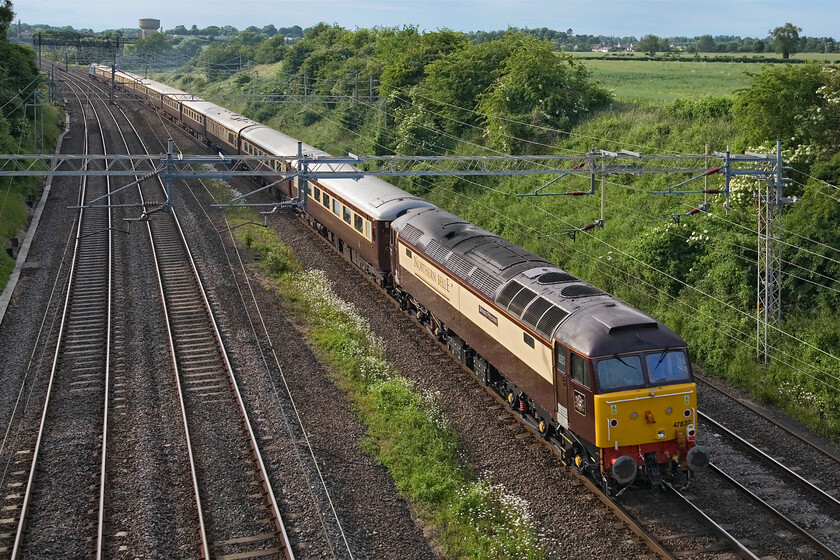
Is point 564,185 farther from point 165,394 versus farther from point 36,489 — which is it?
point 36,489

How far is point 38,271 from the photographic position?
3033 cm

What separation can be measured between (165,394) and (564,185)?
2084cm

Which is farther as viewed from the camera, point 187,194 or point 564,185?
point 187,194

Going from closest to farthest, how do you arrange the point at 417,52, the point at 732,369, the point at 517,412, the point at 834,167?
the point at 517,412
the point at 732,369
the point at 834,167
the point at 417,52

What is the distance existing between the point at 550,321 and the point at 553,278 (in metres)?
1.95

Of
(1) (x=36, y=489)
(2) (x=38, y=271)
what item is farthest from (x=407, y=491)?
(2) (x=38, y=271)

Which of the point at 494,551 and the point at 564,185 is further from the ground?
A: the point at 564,185

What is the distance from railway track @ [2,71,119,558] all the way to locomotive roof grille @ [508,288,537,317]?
8.72 metres

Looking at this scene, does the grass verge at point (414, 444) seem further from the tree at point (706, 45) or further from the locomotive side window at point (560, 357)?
the tree at point (706, 45)

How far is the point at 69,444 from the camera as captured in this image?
1762 centimetres

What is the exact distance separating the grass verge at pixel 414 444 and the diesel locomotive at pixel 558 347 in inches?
67.5

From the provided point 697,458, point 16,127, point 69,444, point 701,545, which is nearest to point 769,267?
point 697,458

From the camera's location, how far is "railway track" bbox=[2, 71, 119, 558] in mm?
14344

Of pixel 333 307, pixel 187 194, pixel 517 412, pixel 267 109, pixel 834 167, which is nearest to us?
pixel 517 412
